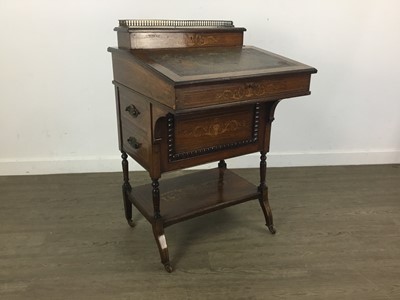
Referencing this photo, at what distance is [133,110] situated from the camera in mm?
1833

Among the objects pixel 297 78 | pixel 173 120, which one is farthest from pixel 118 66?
pixel 297 78

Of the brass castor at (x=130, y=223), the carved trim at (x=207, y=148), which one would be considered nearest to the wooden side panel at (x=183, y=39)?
the carved trim at (x=207, y=148)

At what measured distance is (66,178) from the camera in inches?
112

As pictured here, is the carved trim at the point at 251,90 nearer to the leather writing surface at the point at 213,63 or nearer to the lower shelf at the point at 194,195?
the leather writing surface at the point at 213,63

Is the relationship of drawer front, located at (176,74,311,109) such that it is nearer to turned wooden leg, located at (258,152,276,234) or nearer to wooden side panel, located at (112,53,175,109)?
wooden side panel, located at (112,53,175,109)

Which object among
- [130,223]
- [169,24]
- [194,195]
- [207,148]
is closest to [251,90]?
[207,148]

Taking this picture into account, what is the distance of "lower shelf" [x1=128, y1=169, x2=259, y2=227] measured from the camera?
1.99 metres

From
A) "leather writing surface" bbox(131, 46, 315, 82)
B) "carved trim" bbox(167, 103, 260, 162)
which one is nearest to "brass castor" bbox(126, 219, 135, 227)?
"carved trim" bbox(167, 103, 260, 162)

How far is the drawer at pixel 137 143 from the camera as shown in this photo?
178 centimetres

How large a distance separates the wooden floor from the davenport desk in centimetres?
22

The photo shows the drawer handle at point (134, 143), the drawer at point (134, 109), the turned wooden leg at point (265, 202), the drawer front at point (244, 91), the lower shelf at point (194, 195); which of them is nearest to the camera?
the drawer front at point (244, 91)

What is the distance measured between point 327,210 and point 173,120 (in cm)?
132

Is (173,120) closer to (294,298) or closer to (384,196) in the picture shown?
(294,298)

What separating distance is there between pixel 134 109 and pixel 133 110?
11 mm
